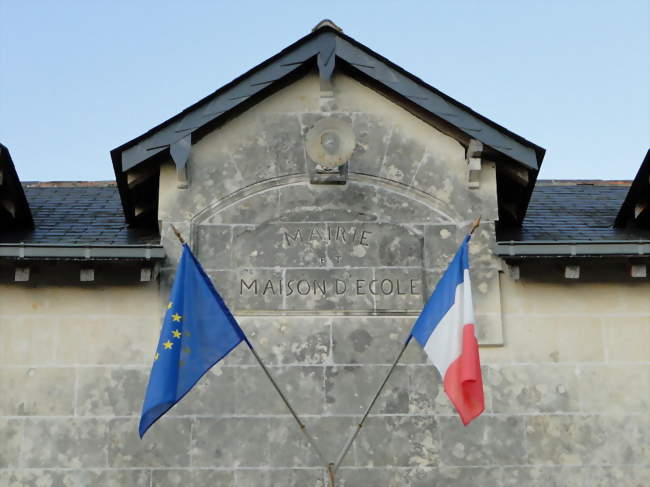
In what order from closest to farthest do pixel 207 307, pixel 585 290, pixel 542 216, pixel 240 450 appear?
pixel 207 307 → pixel 240 450 → pixel 585 290 → pixel 542 216

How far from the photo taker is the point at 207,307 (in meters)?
9.84

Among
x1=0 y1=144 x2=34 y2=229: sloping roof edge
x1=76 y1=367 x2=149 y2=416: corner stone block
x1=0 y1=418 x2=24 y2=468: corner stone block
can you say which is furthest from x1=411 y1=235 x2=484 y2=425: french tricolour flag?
x1=0 y1=144 x2=34 y2=229: sloping roof edge

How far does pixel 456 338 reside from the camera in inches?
377

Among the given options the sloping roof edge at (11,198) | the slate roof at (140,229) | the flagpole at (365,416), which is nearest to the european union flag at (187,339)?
the flagpole at (365,416)

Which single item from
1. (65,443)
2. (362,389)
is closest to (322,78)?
(362,389)

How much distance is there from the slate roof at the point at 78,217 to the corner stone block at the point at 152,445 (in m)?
2.00

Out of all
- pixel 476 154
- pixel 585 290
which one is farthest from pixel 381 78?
pixel 585 290

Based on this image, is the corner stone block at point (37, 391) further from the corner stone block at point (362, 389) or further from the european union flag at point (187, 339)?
the corner stone block at point (362, 389)

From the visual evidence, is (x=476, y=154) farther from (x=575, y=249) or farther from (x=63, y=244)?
(x=63, y=244)

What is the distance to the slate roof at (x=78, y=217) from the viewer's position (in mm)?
11734

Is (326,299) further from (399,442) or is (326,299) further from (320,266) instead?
(399,442)

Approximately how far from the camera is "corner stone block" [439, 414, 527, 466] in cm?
1054

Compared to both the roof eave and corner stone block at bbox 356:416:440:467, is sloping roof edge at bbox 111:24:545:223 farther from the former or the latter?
corner stone block at bbox 356:416:440:467

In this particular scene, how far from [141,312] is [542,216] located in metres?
4.97
